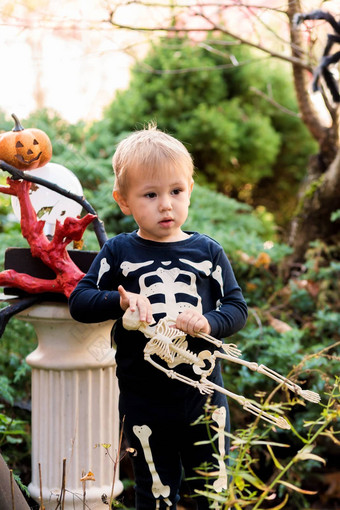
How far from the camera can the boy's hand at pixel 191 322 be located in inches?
70.3

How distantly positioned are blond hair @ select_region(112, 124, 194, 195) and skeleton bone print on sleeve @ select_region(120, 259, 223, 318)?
271mm

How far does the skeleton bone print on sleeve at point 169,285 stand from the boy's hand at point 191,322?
10cm

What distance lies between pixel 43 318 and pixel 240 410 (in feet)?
4.40

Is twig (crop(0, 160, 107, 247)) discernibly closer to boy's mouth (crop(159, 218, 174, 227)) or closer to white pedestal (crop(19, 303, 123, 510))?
white pedestal (crop(19, 303, 123, 510))

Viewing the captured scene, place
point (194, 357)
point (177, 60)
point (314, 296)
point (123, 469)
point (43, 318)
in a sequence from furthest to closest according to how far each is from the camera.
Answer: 1. point (177, 60)
2. point (314, 296)
3. point (123, 469)
4. point (43, 318)
5. point (194, 357)

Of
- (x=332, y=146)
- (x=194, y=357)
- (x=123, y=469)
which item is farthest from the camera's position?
(x=332, y=146)

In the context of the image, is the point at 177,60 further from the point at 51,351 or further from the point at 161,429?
the point at 161,429

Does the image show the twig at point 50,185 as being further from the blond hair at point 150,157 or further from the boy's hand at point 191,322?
the boy's hand at point 191,322

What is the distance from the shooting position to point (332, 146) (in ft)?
15.4

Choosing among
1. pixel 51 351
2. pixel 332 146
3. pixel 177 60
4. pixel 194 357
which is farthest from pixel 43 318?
pixel 177 60

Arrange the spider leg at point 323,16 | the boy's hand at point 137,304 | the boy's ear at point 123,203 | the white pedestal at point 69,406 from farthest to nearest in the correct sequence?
the spider leg at point 323,16 → the white pedestal at point 69,406 → the boy's ear at point 123,203 → the boy's hand at point 137,304

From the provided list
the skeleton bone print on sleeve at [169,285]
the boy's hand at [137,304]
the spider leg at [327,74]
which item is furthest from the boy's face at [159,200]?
the spider leg at [327,74]

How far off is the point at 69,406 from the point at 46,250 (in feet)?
1.90

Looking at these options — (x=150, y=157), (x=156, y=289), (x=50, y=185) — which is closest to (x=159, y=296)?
(x=156, y=289)
